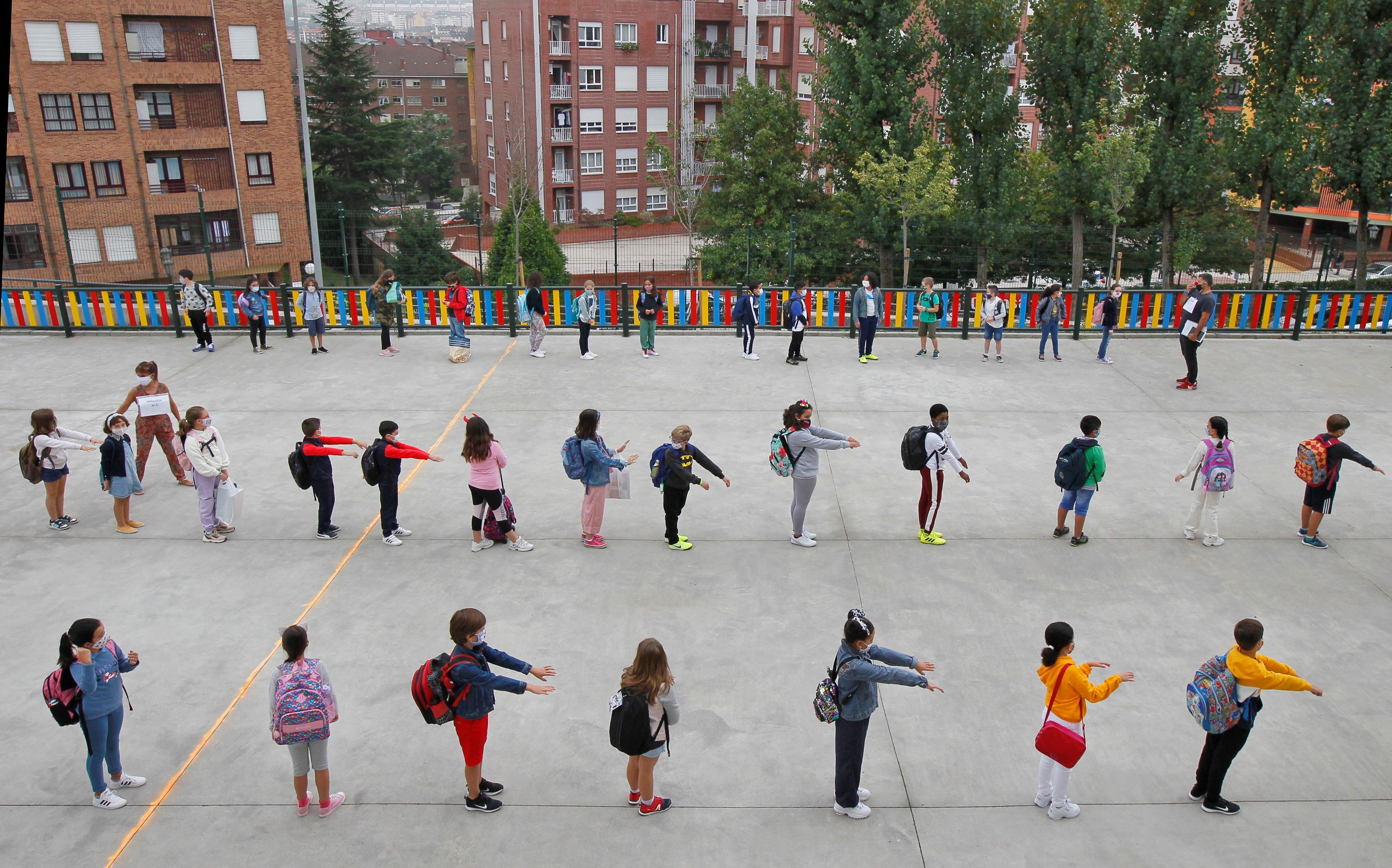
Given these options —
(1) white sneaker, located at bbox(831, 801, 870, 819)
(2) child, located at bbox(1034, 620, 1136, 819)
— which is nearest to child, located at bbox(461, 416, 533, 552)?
(1) white sneaker, located at bbox(831, 801, 870, 819)

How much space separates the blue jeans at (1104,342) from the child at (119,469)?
14163mm

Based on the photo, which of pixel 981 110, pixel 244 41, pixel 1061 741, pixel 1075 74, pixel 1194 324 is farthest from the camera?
pixel 244 41

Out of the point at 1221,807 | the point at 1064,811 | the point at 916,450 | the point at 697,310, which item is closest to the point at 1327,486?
the point at 916,450

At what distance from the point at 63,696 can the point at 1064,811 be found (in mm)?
6220

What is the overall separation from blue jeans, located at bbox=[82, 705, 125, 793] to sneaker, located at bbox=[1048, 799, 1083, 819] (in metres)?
5.92

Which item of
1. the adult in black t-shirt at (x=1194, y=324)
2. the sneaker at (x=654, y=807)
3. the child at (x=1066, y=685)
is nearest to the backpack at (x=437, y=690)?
the sneaker at (x=654, y=807)

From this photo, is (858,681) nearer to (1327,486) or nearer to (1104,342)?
(1327,486)

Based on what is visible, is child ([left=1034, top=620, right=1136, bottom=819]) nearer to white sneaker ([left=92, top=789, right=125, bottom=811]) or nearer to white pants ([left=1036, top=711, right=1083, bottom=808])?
white pants ([left=1036, top=711, right=1083, bottom=808])

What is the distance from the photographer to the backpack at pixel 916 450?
966 cm

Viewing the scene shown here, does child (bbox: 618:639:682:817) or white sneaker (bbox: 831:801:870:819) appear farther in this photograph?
white sneaker (bbox: 831:801:870:819)

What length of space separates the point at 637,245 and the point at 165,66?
21.4m

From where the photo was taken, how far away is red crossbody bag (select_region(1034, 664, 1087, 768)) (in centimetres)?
592

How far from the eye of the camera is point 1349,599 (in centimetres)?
903

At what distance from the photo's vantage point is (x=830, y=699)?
595 centimetres
